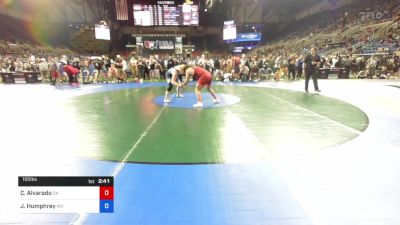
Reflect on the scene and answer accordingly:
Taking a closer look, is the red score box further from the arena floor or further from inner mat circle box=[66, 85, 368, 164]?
inner mat circle box=[66, 85, 368, 164]

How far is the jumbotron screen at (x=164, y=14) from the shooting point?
33.3 m

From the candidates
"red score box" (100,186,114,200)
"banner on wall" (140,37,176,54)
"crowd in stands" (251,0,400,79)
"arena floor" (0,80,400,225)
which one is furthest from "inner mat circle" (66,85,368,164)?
"banner on wall" (140,37,176,54)

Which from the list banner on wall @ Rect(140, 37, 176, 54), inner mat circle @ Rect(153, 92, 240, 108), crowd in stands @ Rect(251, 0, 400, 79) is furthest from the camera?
banner on wall @ Rect(140, 37, 176, 54)

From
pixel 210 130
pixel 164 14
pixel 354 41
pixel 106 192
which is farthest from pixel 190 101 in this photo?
pixel 164 14

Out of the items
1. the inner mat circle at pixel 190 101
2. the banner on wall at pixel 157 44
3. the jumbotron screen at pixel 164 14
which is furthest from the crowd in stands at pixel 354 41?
the banner on wall at pixel 157 44

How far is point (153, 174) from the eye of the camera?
4012 mm

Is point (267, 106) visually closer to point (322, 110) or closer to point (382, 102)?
point (322, 110)

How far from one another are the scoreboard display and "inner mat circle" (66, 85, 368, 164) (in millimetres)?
25781

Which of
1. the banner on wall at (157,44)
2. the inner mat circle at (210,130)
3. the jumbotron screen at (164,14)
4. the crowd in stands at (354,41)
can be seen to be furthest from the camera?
the banner on wall at (157,44)
